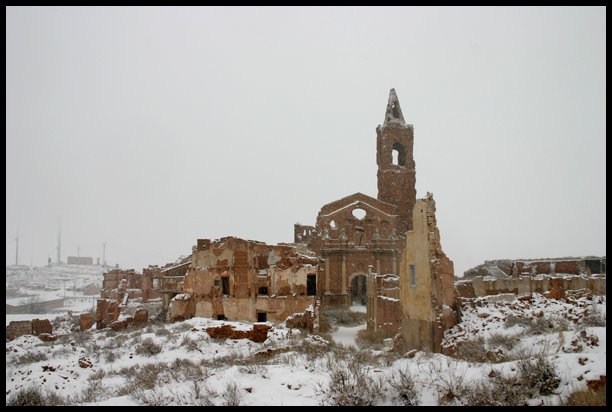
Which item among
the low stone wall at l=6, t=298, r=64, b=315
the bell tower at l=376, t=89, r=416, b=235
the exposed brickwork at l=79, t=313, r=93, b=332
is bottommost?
the low stone wall at l=6, t=298, r=64, b=315

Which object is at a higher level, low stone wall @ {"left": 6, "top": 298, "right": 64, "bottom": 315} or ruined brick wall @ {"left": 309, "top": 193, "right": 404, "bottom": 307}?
ruined brick wall @ {"left": 309, "top": 193, "right": 404, "bottom": 307}

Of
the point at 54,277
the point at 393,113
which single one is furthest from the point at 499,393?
the point at 54,277

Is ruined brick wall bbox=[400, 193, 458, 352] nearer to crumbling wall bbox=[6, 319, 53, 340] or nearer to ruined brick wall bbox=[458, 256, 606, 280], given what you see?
ruined brick wall bbox=[458, 256, 606, 280]

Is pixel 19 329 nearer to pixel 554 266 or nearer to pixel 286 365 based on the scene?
pixel 286 365

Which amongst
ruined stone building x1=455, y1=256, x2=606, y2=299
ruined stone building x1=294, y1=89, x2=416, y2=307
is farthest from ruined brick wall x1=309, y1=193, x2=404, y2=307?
ruined stone building x1=455, y1=256, x2=606, y2=299

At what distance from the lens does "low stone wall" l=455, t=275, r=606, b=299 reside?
1973cm

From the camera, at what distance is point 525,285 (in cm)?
2378

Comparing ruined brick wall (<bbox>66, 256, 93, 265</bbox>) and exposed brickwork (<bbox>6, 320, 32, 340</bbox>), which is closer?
exposed brickwork (<bbox>6, 320, 32, 340</bbox>)

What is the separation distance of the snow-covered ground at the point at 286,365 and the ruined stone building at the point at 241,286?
531 centimetres

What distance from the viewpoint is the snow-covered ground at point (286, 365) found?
7113 millimetres

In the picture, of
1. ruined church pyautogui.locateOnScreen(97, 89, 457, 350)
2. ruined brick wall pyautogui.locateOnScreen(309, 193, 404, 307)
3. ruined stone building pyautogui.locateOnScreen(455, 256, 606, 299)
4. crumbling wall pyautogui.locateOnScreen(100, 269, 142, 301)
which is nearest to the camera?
ruined church pyautogui.locateOnScreen(97, 89, 457, 350)

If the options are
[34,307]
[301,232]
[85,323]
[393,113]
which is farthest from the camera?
[34,307]

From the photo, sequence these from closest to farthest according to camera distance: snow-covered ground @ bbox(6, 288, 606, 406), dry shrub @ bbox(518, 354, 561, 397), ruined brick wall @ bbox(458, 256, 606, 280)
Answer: dry shrub @ bbox(518, 354, 561, 397) → snow-covered ground @ bbox(6, 288, 606, 406) → ruined brick wall @ bbox(458, 256, 606, 280)

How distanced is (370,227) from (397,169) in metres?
7.21
